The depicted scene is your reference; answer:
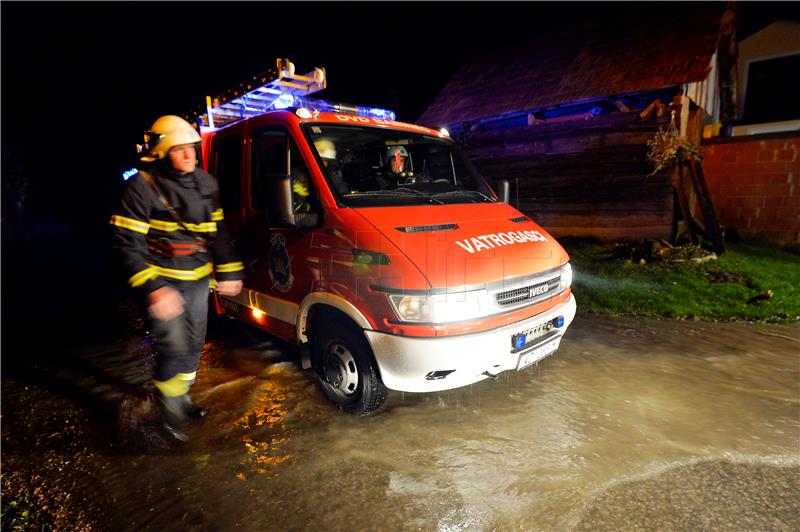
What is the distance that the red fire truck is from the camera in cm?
271

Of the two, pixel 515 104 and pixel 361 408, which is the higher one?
pixel 515 104

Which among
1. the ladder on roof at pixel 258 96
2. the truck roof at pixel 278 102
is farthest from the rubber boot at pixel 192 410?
the ladder on roof at pixel 258 96

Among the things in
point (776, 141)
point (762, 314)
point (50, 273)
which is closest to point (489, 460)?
point (762, 314)

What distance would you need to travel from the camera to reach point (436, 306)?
2648 millimetres

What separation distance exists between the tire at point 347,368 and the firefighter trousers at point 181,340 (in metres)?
0.93

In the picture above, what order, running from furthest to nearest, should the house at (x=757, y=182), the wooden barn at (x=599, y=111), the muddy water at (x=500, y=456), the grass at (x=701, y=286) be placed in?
the wooden barn at (x=599, y=111) < the house at (x=757, y=182) < the grass at (x=701, y=286) < the muddy water at (x=500, y=456)

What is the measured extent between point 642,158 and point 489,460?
9288 mm

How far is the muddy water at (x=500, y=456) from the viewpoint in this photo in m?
2.28

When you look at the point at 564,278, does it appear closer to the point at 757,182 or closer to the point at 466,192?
the point at 466,192

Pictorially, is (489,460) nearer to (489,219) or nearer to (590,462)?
(590,462)

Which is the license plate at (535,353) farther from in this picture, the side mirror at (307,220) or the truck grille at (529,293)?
the side mirror at (307,220)

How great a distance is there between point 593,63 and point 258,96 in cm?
955

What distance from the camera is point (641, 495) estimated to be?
237 cm

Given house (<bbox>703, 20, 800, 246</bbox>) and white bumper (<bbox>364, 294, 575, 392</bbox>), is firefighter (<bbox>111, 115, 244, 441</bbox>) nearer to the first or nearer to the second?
white bumper (<bbox>364, 294, 575, 392</bbox>)
